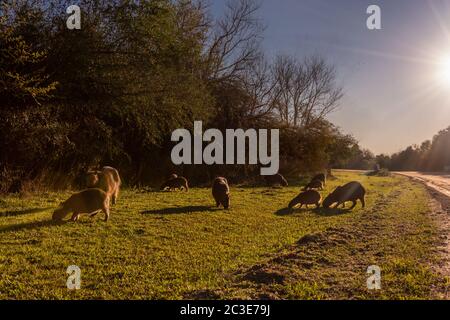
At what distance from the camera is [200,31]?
26.9m

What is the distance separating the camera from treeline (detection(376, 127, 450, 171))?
79.5 metres

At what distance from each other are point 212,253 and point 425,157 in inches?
3419

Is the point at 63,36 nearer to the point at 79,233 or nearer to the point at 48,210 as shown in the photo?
the point at 48,210

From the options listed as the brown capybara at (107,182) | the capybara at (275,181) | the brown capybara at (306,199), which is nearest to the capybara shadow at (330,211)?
the brown capybara at (306,199)

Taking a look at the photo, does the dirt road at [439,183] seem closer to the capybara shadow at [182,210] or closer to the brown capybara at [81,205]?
the capybara shadow at [182,210]

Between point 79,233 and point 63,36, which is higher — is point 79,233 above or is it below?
below

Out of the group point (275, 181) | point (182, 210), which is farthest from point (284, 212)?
point (275, 181)

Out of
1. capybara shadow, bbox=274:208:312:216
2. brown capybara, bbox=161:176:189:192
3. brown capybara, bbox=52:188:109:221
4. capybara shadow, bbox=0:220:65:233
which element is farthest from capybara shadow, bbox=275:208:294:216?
capybara shadow, bbox=0:220:65:233

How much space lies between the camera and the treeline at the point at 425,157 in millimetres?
79500

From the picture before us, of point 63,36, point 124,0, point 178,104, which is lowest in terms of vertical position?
point 178,104

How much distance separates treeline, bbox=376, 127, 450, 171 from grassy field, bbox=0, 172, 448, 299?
71.0 meters

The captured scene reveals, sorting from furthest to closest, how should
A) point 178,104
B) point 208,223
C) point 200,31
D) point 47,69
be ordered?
point 200,31 < point 178,104 < point 47,69 < point 208,223
